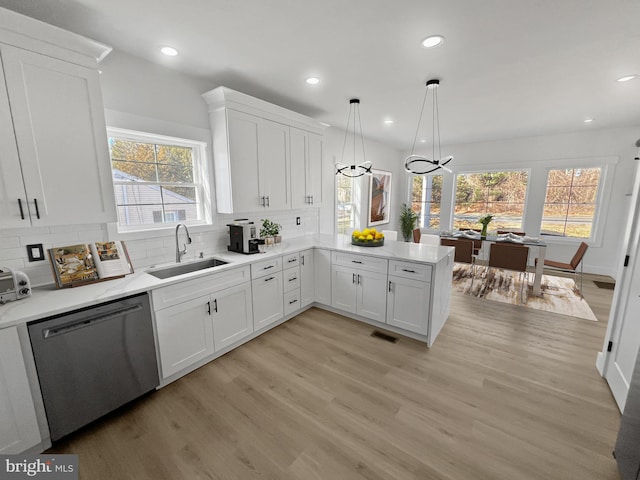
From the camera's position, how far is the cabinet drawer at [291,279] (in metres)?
3.15

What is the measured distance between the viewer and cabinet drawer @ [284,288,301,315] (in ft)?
10.4

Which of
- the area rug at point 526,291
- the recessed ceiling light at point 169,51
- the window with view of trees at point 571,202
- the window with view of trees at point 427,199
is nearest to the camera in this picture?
the recessed ceiling light at point 169,51

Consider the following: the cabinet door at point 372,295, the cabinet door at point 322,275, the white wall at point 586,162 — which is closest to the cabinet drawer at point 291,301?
the cabinet door at point 322,275

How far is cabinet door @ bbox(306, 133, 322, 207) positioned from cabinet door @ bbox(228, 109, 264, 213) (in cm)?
91

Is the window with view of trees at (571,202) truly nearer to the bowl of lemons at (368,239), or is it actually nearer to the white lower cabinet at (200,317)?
the bowl of lemons at (368,239)

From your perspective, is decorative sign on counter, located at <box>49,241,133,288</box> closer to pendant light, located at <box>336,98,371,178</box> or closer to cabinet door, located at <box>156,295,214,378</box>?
cabinet door, located at <box>156,295,214,378</box>

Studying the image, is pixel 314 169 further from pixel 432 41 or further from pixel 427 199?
pixel 427 199

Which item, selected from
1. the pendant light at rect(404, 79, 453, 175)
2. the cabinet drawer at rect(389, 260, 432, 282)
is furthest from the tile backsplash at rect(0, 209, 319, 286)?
the pendant light at rect(404, 79, 453, 175)

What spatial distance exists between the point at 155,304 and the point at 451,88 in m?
3.67

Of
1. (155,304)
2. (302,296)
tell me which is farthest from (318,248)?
(155,304)

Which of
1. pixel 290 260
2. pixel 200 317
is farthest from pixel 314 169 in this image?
pixel 200 317

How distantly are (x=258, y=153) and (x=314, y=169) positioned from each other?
1.04 m

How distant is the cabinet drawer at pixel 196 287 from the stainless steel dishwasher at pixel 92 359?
4.0 inches

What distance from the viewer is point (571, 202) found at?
5.36m
